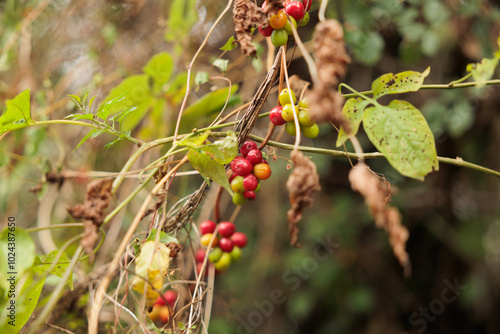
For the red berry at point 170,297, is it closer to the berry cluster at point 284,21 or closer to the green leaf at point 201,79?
the green leaf at point 201,79

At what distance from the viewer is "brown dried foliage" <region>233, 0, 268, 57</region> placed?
0.54m

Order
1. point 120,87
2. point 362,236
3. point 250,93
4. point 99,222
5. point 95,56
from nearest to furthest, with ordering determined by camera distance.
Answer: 1. point 99,222
2. point 120,87
3. point 250,93
4. point 95,56
5. point 362,236

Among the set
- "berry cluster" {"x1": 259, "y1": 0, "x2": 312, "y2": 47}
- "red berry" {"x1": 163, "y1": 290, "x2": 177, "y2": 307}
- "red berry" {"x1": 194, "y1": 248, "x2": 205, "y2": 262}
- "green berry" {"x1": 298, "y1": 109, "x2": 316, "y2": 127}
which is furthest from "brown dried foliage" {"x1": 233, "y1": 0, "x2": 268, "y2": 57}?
"red berry" {"x1": 163, "y1": 290, "x2": 177, "y2": 307}

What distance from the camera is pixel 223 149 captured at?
0.52 metres

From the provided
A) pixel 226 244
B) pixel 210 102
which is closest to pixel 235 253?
pixel 226 244

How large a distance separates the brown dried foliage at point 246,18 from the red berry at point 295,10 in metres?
0.05

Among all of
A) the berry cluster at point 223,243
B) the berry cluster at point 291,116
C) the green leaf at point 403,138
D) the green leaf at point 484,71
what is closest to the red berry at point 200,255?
the berry cluster at point 223,243

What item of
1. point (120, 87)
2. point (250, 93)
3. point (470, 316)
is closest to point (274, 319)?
point (470, 316)

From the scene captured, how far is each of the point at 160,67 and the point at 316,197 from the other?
3.06 ft

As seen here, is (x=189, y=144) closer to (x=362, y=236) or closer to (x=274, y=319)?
(x=362, y=236)

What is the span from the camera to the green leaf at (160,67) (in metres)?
0.98

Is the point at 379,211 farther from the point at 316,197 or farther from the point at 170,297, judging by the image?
the point at 316,197

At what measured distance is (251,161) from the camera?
1.93ft

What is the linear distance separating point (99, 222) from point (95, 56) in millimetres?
1197
